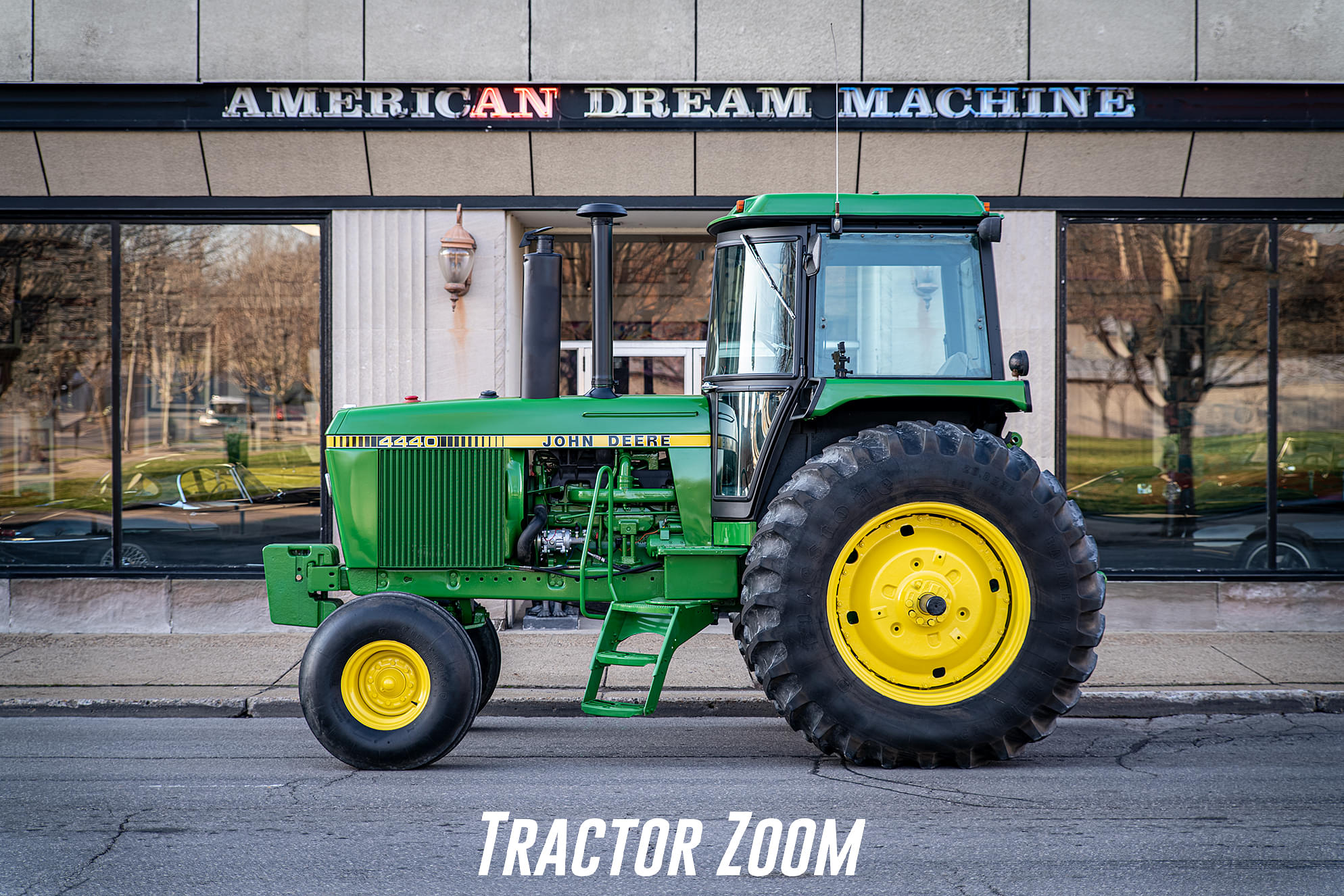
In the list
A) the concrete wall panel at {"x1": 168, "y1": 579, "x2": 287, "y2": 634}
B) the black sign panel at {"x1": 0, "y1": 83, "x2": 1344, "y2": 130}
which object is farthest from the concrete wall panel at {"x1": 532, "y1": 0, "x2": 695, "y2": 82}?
the concrete wall panel at {"x1": 168, "y1": 579, "x2": 287, "y2": 634}

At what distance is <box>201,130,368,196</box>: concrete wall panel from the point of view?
995cm

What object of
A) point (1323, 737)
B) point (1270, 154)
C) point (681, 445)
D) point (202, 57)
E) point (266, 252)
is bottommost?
point (1323, 737)

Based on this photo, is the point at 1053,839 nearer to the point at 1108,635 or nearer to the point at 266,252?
the point at 1108,635

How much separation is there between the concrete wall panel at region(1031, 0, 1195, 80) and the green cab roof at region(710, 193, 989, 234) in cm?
461

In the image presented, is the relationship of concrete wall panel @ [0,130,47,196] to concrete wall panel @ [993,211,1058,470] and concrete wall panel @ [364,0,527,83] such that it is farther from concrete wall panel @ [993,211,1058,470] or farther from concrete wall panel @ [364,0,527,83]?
concrete wall panel @ [993,211,1058,470]

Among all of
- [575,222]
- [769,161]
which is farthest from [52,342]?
[769,161]

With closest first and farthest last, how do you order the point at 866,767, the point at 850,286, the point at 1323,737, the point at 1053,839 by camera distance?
the point at 1053,839
the point at 866,767
the point at 850,286
the point at 1323,737

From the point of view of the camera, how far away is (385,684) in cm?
555

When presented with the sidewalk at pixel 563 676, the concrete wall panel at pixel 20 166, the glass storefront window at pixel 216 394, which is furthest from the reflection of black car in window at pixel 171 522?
the concrete wall panel at pixel 20 166

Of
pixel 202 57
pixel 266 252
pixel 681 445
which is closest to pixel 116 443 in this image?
pixel 266 252

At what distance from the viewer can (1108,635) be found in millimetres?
9570

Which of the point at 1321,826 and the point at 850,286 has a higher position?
the point at 850,286

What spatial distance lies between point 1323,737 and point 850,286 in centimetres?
387

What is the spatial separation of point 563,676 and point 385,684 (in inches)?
98.4
